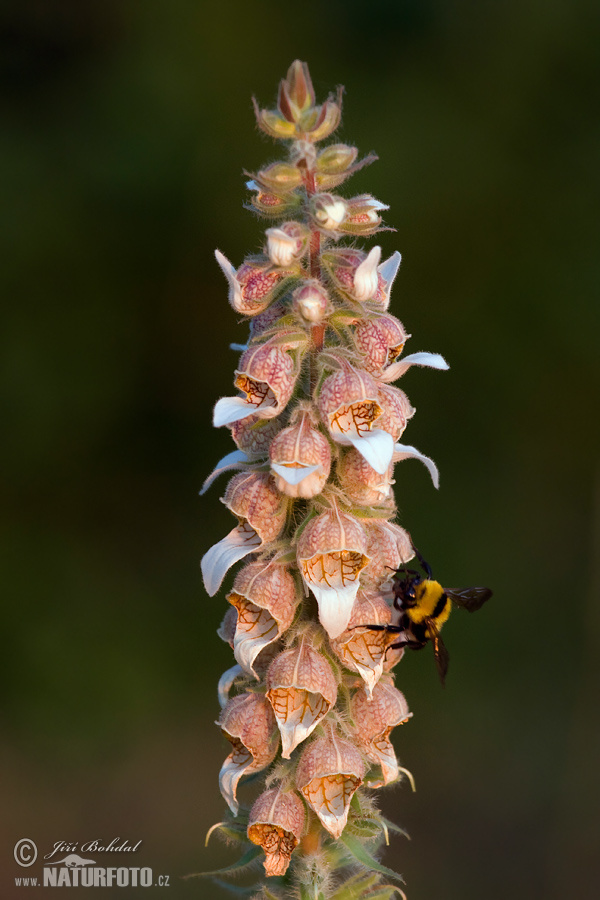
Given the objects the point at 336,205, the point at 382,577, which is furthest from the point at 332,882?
the point at 336,205

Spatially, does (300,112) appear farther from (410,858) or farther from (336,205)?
(410,858)

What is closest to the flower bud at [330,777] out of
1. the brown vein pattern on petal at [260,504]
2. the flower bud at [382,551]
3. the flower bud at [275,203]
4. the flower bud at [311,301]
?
the flower bud at [382,551]

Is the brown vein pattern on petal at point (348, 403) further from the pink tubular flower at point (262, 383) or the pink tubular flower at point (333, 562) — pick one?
the pink tubular flower at point (333, 562)

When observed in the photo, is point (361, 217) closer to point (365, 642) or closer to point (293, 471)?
point (293, 471)

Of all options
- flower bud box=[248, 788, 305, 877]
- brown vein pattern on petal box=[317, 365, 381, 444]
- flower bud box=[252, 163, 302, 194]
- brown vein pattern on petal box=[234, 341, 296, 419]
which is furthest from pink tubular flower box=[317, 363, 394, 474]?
flower bud box=[248, 788, 305, 877]

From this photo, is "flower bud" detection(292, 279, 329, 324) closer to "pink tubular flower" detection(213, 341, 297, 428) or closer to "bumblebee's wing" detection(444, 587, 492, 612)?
"pink tubular flower" detection(213, 341, 297, 428)

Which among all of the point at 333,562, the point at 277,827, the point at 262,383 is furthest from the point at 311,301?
the point at 277,827
